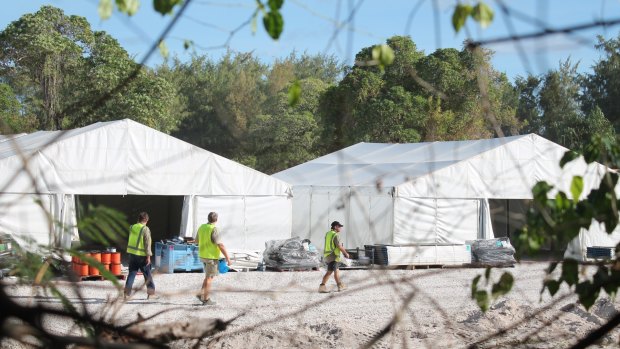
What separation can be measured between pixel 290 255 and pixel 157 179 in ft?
12.4

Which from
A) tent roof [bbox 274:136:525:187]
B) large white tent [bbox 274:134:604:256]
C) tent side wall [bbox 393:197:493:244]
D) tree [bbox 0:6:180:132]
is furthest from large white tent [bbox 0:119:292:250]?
tree [bbox 0:6:180:132]

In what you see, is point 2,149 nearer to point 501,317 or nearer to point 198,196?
point 198,196

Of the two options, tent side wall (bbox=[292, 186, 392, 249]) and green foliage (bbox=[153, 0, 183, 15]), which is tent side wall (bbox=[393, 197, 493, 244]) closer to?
tent side wall (bbox=[292, 186, 392, 249])

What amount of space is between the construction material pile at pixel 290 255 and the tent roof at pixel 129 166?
1751 millimetres

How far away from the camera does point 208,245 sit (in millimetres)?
14414

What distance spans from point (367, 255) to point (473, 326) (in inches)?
453

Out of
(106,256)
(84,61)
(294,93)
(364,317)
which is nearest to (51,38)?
(84,61)

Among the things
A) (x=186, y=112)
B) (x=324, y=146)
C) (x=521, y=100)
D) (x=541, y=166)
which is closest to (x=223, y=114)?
(x=186, y=112)

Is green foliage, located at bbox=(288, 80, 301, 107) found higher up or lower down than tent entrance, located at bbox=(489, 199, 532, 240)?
lower down

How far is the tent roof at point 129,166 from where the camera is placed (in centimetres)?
2031

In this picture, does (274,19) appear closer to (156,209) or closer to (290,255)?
(290,255)

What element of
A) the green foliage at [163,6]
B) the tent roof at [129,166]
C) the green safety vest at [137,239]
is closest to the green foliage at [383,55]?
the green foliage at [163,6]

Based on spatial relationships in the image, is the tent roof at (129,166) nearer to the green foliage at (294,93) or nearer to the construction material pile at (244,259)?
the construction material pile at (244,259)

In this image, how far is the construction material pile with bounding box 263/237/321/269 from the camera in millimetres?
22172
